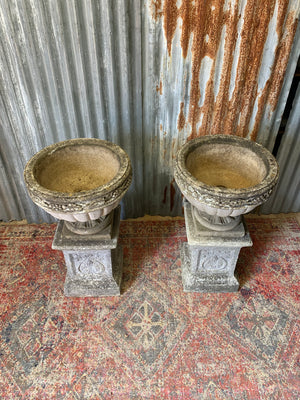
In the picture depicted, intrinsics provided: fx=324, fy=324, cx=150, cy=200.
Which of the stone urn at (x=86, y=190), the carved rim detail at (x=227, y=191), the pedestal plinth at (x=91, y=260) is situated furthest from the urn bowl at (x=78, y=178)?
the carved rim detail at (x=227, y=191)

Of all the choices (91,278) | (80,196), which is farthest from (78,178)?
(91,278)

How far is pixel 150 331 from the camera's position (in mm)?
2758

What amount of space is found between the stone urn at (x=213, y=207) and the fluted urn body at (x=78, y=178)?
499mm

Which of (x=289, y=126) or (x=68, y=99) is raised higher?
(x=68, y=99)

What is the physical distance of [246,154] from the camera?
275cm

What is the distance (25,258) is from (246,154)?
2371 mm

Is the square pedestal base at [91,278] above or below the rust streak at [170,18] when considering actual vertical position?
below

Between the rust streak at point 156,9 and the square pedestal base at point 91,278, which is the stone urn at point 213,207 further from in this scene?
the rust streak at point 156,9

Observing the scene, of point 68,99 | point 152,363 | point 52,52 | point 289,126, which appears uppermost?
point 52,52

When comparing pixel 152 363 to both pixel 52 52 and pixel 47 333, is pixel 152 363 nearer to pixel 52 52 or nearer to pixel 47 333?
pixel 47 333

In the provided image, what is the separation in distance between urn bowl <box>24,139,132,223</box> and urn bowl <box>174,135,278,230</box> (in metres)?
0.50

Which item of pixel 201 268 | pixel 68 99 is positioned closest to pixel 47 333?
pixel 201 268

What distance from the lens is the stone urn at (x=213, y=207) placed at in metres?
2.43

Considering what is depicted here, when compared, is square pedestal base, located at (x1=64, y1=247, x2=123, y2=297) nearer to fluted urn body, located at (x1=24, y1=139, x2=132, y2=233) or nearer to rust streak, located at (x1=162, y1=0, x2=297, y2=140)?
fluted urn body, located at (x1=24, y1=139, x2=132, y2=233)
